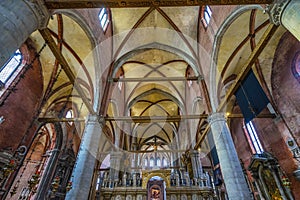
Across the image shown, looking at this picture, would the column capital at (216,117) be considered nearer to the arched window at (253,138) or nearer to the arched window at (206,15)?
the arched window at (253,138)

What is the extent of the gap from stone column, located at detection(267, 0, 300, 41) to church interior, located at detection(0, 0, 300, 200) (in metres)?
0.03

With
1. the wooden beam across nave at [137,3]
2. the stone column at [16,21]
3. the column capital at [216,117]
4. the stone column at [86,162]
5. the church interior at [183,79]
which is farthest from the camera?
the column capital at [216,117]

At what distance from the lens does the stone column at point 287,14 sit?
13.3 feet

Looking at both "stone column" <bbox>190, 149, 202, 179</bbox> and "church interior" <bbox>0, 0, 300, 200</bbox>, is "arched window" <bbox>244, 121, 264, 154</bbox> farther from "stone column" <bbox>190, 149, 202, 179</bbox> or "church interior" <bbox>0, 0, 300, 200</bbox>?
"stone column" <bbox>190, 149, 202, 179</bbox>

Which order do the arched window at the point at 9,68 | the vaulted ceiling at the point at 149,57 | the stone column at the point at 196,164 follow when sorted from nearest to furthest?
the arched window at the point at 9,68 < the vaulted ceiling at the point at 149,57 < the stone column at the point at 196,164

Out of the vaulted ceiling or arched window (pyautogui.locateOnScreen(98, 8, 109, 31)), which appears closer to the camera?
the vaulted ceiling

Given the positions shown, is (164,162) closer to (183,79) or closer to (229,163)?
(183,79)

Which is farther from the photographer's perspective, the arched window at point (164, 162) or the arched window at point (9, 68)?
the arched window at point (164, 162)

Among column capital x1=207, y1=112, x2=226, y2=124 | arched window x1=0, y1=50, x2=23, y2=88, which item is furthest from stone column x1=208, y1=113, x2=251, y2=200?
arched window x1=0, y1=50, x2=23, y2=88

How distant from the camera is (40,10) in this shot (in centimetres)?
414

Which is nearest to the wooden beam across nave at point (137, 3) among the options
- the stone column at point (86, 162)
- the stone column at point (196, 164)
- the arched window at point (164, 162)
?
the stone column at point (86, 162)

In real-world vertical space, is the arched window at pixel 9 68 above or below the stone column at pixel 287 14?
above

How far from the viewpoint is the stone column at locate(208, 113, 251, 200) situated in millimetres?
7383

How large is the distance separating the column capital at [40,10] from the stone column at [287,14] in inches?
233
